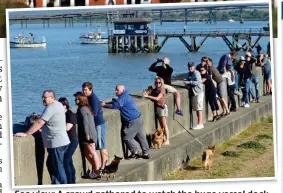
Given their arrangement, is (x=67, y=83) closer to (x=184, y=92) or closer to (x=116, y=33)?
(x=184, y=92)

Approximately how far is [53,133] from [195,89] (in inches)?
151

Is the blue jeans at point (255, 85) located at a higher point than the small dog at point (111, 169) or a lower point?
higher

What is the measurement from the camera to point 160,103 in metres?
12.0

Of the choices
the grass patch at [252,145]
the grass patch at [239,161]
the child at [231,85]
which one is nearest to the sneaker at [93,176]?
the grass patch at [239,161]

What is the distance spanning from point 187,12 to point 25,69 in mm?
3293

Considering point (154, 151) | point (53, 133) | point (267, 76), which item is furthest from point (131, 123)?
point (267, 76)

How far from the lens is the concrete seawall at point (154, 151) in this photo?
972 cm

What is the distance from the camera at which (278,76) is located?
10.4 meters

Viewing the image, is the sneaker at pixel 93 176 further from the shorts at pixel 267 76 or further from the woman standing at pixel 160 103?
the shorts at pixel 267 76

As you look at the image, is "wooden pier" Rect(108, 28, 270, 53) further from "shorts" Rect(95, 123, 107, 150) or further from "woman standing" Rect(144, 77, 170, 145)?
"shorts" Rect(95, 123, 107, 150)

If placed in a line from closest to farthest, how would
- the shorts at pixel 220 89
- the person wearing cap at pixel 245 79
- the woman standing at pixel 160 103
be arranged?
the woman standing at pixel 160 103 < the shorts at pixel 220 89 < the person wearing cap at pixel 245 79

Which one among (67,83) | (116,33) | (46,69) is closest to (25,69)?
(67,83)

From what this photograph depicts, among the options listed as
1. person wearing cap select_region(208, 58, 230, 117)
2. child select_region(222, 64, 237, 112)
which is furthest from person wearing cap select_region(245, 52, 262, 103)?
person wearing cap select_region(208, 58, 230, 117)

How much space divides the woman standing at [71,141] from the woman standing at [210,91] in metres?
3.54
